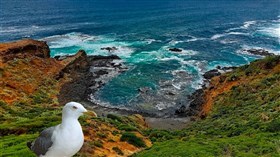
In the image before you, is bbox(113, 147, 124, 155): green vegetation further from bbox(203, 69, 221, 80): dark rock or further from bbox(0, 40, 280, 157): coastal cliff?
bbox(203, 69, 221, 80): dark rock

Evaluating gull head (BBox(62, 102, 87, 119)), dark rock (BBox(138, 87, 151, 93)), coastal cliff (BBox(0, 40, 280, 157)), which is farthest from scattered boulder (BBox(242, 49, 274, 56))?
gull head (BBox(62, 102, 87, 119))

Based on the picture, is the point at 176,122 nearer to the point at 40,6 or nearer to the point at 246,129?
the point at 246,129

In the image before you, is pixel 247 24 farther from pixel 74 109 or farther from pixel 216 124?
pixel 74 109

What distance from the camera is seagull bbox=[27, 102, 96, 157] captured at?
9230mm

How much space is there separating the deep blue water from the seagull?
46.9 meters

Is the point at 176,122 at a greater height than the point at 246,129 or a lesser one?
lesser

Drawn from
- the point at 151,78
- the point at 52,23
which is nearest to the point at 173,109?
the point at 151,78

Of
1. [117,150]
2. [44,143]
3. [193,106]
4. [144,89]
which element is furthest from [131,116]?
[44,143]

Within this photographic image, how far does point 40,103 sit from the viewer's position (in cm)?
5359

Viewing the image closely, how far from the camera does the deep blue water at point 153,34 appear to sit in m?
66.6

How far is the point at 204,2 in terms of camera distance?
168 m

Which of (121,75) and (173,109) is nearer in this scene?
(173,109)

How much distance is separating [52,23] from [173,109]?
81671 mm

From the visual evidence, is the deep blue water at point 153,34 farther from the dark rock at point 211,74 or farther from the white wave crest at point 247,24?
the dark rock at point 211,74
